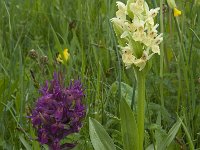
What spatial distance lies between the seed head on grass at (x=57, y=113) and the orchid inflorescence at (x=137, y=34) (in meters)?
0.19

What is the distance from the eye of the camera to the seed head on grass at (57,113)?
131cm

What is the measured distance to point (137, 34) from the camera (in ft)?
4.49

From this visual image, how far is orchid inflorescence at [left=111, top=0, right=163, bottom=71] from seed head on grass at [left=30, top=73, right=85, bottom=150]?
19 centimetres


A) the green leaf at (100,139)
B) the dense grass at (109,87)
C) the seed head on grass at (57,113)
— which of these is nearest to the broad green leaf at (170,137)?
the dense grass at (109,87)

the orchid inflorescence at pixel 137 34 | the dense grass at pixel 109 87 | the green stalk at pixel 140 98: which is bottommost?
the dense grass at pixel 109 87

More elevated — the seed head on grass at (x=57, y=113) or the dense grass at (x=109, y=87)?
the seed head on grass at (x=57, y=113)

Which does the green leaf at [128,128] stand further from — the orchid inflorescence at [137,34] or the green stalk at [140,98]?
the orchid inflorescence at [137,34]

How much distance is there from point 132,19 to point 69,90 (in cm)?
28

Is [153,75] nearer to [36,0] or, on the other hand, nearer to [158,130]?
[158,130]

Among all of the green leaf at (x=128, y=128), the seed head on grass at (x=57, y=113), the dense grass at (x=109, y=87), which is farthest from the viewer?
the dense grass at (x=109, y=87)

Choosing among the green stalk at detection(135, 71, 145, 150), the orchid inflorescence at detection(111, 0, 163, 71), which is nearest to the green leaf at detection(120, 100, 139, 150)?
the green stalk at detection(135, 71, 145, 150)

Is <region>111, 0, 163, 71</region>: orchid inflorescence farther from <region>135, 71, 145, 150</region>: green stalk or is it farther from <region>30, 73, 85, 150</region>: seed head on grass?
<region>30, 73, 85, 150</region>: seed head on grass

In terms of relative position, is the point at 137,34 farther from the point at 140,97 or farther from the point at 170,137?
the point at 170,137

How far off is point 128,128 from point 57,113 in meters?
0.25
